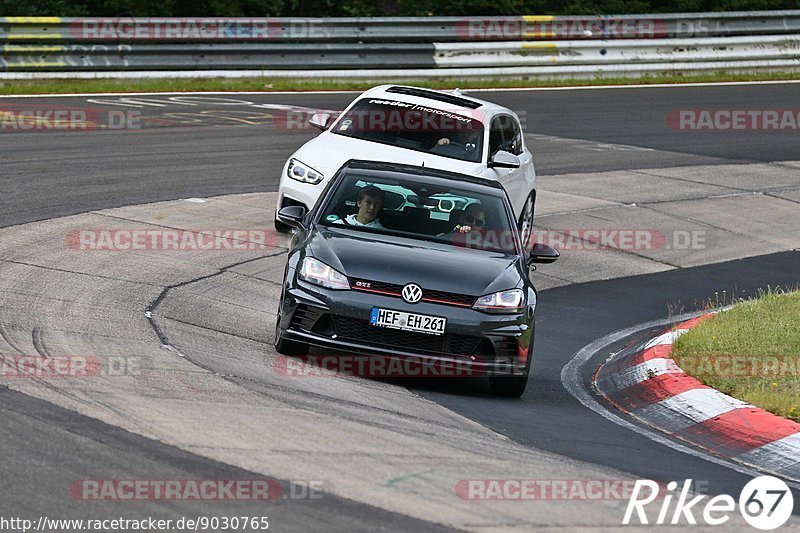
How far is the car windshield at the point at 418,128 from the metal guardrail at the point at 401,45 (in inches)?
409

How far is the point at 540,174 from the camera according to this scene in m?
19.0

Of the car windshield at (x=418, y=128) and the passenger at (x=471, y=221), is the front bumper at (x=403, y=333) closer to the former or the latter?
the passenger at (x=471, y=221)

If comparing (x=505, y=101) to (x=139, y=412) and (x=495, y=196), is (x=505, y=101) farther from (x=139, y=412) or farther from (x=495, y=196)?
(x=139, y=412)

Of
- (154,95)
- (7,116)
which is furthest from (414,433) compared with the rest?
(154,95)

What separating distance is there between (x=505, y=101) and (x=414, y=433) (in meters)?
18.1

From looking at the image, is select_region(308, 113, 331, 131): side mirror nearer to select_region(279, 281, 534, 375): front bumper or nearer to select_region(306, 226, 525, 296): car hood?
select_region(306, 226, 525, 296): car hood

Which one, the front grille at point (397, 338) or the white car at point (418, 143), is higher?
the white car at point (418, 143)

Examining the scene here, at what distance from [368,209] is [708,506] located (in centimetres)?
436

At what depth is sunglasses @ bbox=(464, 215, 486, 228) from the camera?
1017cm

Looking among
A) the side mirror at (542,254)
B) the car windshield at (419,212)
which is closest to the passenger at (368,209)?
the car windshield at (419,212)

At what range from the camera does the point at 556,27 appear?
91.6ft

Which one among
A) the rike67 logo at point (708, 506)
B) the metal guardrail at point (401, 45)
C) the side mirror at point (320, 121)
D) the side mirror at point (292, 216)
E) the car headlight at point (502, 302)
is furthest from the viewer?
the metal guardrail at point (401, 45)

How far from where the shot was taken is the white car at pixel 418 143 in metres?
13.7

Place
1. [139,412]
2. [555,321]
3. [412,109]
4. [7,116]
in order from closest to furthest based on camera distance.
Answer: [139,412], [555,321], [412,109], [7,116]
